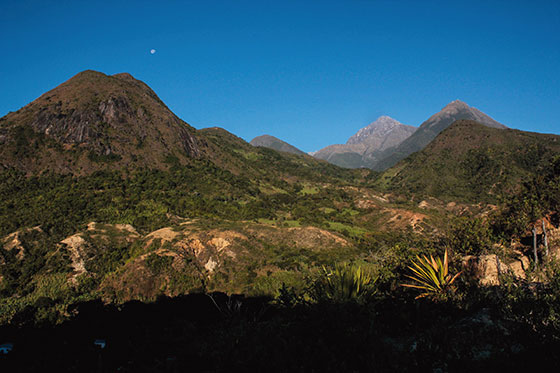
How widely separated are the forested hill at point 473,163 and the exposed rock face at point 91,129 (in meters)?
120

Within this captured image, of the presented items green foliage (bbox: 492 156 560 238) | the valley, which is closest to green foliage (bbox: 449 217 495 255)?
the valley

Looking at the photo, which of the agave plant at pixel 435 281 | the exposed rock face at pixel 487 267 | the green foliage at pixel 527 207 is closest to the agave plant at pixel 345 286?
the agave plant at pixel 435 281

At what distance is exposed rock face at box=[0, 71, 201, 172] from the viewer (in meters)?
90.3

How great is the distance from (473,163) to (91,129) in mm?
171009

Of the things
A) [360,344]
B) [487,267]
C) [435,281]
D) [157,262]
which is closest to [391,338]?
[435,281]

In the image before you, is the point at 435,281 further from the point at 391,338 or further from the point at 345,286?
the point at 345,286

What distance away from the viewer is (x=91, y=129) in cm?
9994

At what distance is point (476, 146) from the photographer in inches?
5989

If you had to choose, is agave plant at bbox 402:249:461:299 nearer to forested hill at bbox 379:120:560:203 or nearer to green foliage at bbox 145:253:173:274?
green foliage at bbox 145:253:173:274

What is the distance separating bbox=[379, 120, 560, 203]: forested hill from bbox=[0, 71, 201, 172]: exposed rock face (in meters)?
120

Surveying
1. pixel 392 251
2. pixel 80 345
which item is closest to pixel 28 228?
pixel 80 345

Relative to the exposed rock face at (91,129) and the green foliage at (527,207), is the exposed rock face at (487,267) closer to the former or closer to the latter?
the green foliage at (527,207)

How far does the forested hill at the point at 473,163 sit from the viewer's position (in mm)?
122938

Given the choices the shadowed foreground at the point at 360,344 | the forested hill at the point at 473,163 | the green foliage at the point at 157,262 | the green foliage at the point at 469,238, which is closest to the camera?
the shadowed foreground at the point at 360,344
